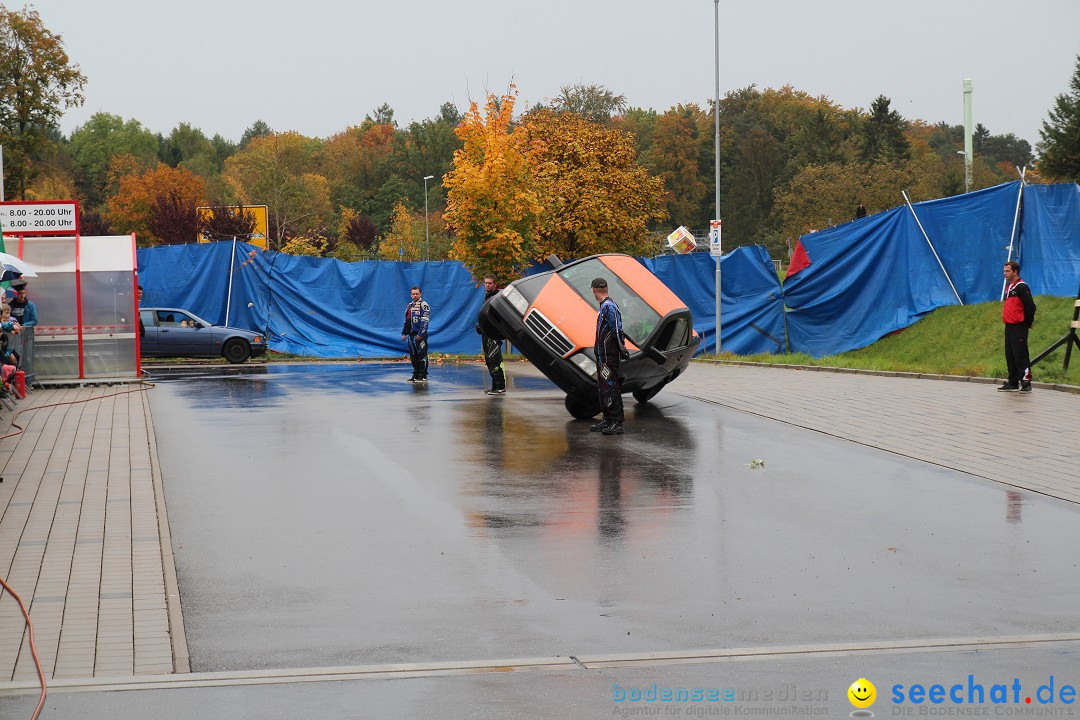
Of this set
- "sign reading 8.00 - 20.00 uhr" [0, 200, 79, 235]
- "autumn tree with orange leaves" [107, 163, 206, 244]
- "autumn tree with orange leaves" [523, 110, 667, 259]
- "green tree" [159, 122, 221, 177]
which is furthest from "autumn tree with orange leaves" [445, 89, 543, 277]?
"green tree" [159, 122, 221, 177]

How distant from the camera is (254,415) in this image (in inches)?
658

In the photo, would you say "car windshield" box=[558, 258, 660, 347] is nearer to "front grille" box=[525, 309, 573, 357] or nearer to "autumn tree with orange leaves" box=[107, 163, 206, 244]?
"front grille" box=[525, 309, 573, 357]

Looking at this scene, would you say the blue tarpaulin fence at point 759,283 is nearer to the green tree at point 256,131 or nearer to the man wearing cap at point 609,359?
the man wearing cap at point 609,359

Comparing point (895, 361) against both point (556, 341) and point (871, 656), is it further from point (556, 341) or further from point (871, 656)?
point (871, 656)

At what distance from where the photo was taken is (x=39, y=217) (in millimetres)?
22703

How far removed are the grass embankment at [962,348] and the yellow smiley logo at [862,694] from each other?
14.0 m

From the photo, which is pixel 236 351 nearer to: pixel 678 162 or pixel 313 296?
pixel 313 296

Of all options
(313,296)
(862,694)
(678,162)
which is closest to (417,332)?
(313,296)

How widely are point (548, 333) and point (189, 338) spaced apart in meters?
16.5

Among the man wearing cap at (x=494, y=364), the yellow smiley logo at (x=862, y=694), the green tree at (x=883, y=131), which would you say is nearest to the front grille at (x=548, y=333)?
the man wearing cap at (x=494, y=364)

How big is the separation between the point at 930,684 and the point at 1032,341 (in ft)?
54.5

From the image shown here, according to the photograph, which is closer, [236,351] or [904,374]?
[904,374]

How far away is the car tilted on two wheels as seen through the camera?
1176 inches

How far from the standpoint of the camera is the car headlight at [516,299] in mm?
16594
